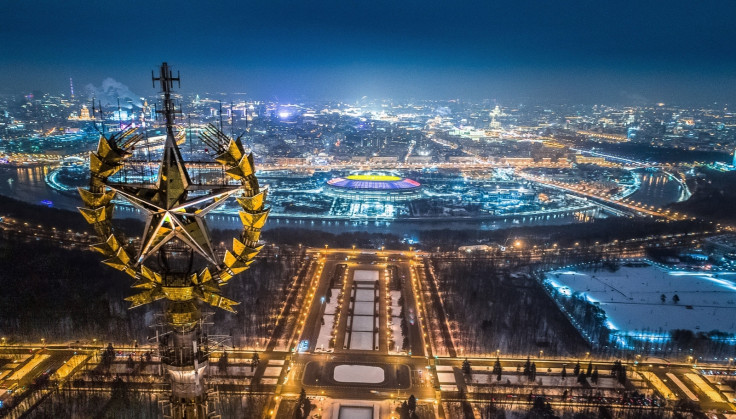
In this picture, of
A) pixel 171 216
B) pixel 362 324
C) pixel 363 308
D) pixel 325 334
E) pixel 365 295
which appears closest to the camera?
pixel 171 216

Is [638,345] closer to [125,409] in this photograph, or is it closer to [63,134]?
[125,409]

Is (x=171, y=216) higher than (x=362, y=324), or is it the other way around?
(x=171, y=216)

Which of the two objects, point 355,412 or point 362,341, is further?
point 362,341

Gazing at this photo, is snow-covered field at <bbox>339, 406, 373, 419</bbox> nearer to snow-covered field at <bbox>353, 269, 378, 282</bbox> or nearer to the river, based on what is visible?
snow-covered field at <bbox>353, 269, 378, 282</bbox>

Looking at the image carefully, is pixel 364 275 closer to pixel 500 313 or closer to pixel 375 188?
pixel 500 313

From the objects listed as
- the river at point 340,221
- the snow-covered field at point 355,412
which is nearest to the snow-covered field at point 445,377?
the snow-covered field at point 355,412

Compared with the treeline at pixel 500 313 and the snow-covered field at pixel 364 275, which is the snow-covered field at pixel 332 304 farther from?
the treeline at pixel 500 313

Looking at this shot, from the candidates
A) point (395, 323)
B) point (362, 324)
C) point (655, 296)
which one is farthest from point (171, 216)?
point (655, 296)
